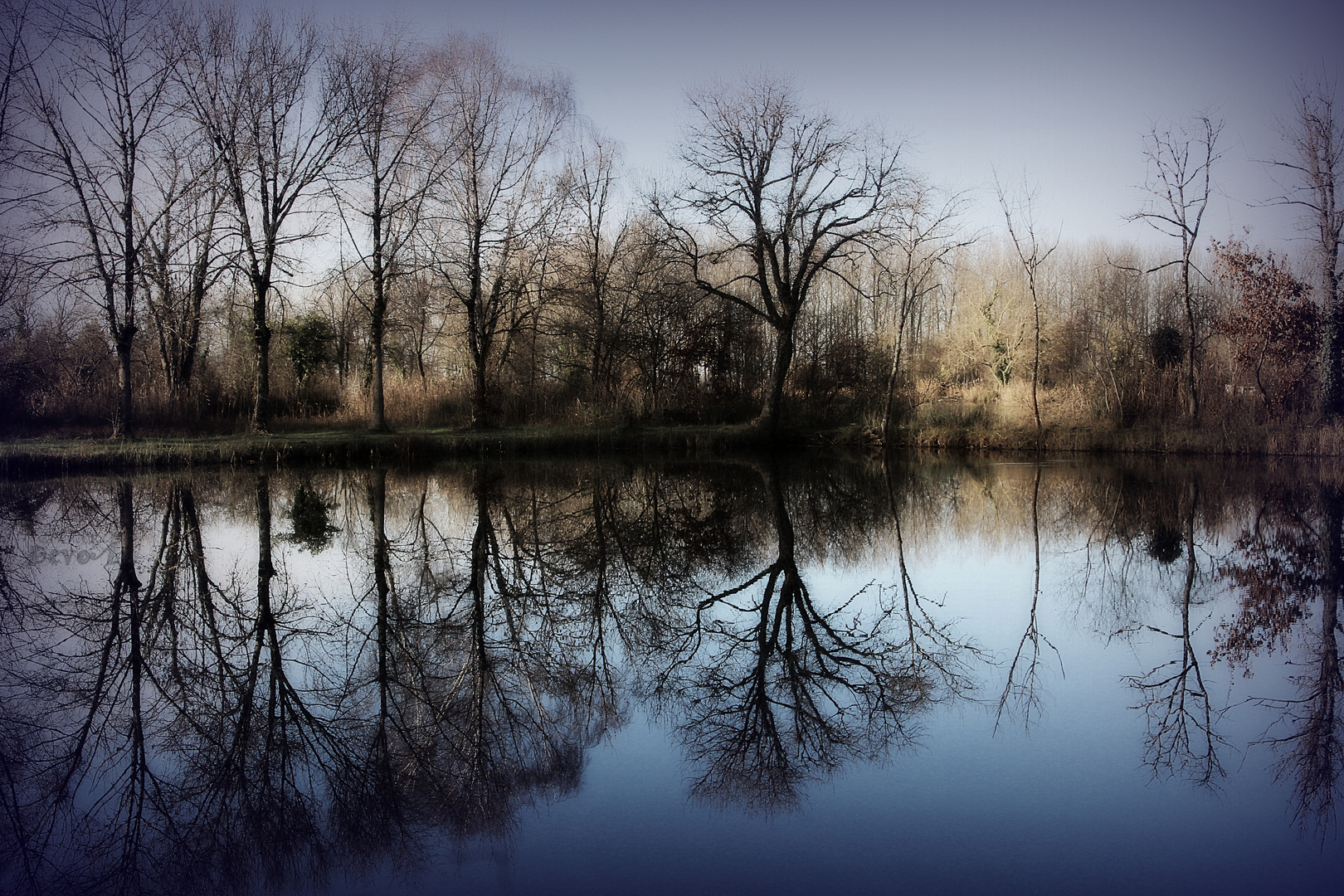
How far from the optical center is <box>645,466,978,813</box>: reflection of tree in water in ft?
10.2

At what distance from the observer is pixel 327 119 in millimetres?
16984

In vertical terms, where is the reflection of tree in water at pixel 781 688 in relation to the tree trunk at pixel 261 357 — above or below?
below

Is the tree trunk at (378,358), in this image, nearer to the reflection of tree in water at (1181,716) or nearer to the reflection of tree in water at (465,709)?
the reflection of tree in water at (465,709)

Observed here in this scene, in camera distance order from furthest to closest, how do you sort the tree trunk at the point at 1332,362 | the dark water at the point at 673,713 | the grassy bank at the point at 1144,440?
the tree trunk at the point at 1332,362 → the grassy bank at the point at 1144,440 → the dark water at the point at 673,713

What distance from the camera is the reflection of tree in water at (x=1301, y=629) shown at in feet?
9.92

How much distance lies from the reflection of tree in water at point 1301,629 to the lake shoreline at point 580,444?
8.71 meters

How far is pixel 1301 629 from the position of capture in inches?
185

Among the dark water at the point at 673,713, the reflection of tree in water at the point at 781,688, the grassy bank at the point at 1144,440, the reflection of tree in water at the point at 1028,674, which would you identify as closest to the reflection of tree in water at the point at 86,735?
the dark water at the point at 673,713

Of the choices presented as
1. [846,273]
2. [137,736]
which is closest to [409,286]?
[846,273]

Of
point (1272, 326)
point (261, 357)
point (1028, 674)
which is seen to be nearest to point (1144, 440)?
point (1272, 326)

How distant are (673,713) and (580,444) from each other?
15.0 m

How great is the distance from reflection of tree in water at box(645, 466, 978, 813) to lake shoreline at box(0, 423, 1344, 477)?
41.9 feet

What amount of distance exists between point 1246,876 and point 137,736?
424cm

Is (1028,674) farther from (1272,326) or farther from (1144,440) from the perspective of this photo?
(1272,326)
